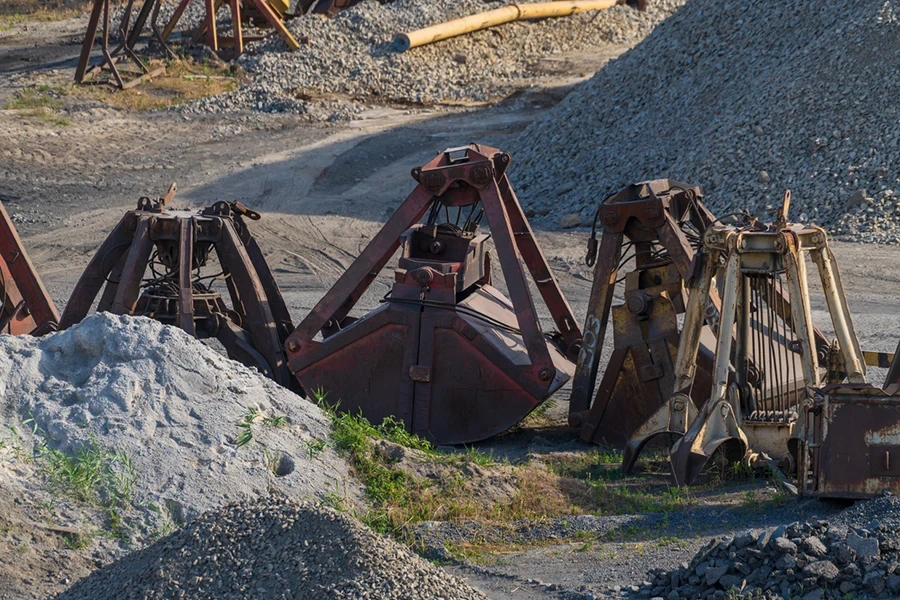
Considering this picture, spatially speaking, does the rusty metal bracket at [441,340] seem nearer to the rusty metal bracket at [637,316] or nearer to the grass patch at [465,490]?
the rusty metal bracket at [637,316]

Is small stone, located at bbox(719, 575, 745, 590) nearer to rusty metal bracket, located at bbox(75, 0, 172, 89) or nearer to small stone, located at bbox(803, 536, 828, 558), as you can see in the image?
small stone, located at bbox(803, 536, 828, 558)

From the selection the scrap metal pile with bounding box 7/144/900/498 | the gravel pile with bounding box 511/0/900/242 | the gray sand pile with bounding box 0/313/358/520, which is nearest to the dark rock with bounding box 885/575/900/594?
the scrap metal pile with bounding box 7/144/900/498

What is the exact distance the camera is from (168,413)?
22.4 feet

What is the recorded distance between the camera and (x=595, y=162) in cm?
1748

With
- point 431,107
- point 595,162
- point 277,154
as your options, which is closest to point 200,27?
point 431,107

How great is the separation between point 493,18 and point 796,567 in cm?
2231

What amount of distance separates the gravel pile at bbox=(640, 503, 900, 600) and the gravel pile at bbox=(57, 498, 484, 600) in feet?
3.21

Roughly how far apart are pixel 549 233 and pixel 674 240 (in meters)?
7.42

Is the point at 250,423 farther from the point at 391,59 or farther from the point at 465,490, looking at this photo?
the point at 391,59

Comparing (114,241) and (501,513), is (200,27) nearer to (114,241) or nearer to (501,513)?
(114,241)

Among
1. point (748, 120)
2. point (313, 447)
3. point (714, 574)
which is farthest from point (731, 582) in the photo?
point (748, 120)

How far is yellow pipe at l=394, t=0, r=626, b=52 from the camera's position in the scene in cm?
2516

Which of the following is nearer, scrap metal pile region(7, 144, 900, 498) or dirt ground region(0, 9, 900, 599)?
dirt ground region(0, 9, 900, 599)

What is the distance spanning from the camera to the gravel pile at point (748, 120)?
601 inches
